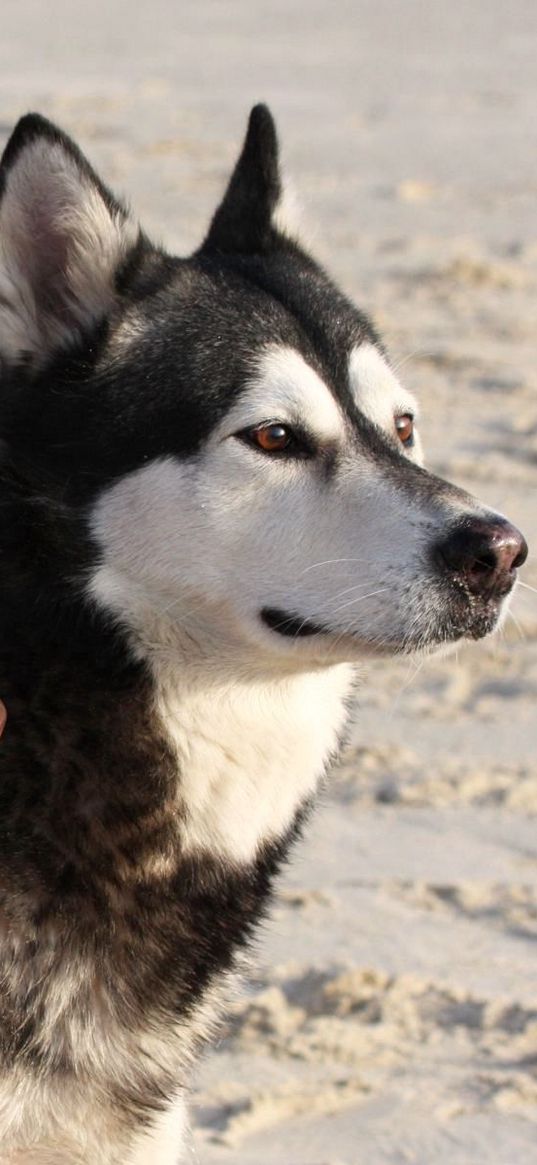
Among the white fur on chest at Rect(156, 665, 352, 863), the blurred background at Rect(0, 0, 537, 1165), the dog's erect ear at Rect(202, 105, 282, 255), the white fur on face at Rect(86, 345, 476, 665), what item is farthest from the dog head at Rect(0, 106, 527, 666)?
the blurred background at Rect(0, 0, 537, 1165)

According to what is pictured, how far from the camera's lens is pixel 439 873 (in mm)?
4422

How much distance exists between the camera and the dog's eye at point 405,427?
3338 millimetres

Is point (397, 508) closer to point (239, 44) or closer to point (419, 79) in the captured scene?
point (419, 79)

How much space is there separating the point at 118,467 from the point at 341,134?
310 inches

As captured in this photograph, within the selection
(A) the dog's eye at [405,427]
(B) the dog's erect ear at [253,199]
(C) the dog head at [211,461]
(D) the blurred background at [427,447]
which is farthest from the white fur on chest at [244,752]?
(B) the dog's erect ear at [253,199]

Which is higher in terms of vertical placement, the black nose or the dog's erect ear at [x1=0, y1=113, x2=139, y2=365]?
the dog's erect ear at [x1=0, y1=113, x2=139, y2=365]

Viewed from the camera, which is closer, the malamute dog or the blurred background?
the malamute dog

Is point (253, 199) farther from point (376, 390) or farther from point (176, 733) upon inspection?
point (176, 733)

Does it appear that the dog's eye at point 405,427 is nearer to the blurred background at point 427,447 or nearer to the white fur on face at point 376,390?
the white fur on face at point 376,390

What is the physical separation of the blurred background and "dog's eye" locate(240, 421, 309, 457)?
612 millimetres

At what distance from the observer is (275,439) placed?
10.1 feet

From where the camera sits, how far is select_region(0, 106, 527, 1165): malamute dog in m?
2.98

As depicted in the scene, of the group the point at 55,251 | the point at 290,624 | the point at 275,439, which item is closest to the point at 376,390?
the point at 275,439

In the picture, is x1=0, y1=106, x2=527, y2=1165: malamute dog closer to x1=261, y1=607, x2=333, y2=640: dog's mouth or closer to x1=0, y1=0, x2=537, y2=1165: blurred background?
x1=261, y1=607, x2=333, y2=640: dog's mouth
